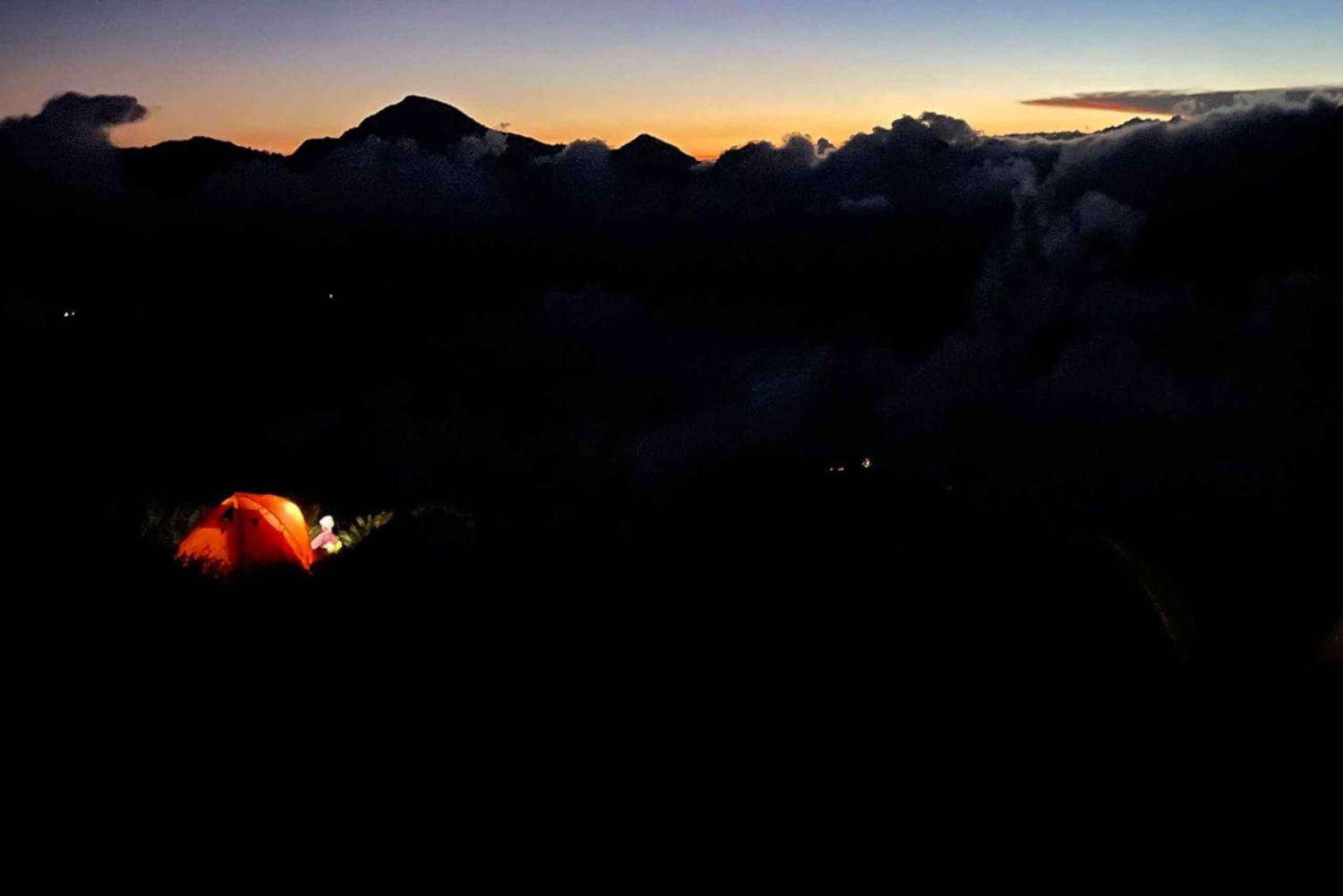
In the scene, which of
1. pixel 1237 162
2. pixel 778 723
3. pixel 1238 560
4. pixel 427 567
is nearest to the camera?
pixel 778 723

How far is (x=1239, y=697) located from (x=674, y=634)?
558cm

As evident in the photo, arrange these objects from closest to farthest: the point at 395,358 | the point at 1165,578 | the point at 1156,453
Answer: the point at 1165,578 < the point at 1156,453 < the point at 395,358

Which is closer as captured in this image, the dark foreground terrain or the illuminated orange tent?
the dark foreground terrain

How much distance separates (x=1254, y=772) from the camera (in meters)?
7.00

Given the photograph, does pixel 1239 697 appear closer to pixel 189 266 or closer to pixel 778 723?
pixel 778 723

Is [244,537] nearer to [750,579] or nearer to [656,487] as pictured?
[750,579]

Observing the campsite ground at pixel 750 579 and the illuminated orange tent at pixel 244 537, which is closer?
the campsite ground at pixel 750 579

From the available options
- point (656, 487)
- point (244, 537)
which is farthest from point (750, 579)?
point (656, 487)

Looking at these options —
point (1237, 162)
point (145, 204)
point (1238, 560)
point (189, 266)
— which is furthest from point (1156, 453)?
point (145, 204)

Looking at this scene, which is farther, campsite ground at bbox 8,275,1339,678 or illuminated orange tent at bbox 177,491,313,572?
illuminated orange tent at bbox 177,491,313,572

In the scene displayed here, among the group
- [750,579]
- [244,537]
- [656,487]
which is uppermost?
[244,537]

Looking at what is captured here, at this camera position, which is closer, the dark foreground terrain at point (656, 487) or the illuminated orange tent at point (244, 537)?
the dark foreground terrain at point (656, 487)

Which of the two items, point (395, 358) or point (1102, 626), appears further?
point (395, 358)

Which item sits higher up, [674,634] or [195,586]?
[195,586]
